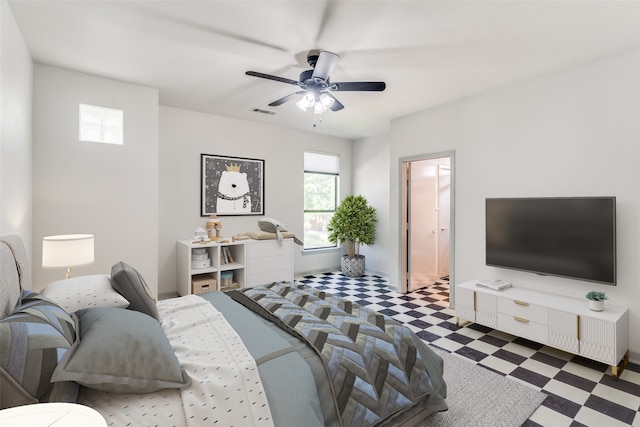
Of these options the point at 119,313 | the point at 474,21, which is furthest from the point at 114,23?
the point at 474,21

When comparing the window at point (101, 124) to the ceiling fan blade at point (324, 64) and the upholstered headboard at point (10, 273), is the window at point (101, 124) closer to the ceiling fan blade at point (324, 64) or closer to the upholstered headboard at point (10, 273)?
the upholstered headboard at point (10, 273)

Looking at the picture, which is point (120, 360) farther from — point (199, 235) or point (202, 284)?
point (199, 235)

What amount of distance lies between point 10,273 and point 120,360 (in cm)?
81

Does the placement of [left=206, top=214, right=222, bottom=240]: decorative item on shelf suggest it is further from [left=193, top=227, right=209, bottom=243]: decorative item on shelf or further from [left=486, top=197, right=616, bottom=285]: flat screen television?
[left=486, top=197, right=616, bottom=285]: flat screen television

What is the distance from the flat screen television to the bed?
1.93 meters

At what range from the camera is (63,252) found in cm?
232

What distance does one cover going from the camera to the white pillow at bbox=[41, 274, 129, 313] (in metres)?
1.67

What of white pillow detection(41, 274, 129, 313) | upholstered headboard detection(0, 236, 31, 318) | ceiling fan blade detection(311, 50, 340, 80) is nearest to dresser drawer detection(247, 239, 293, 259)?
white pillow detection(41, 274, 129, 313)

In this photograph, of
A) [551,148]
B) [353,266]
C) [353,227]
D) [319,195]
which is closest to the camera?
[551,148]

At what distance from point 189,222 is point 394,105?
3347 mm

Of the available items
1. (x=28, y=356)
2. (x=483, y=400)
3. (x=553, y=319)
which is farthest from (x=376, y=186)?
(x=28, y=356)

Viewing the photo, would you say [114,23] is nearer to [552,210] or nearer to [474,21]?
[474,21]

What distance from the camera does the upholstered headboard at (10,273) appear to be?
1.27 metres

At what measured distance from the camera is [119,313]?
143 centimetres
